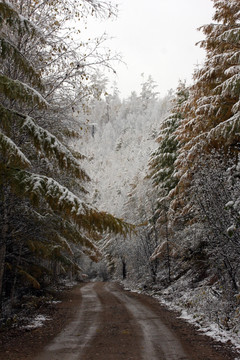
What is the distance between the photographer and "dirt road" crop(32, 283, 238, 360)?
6.39m

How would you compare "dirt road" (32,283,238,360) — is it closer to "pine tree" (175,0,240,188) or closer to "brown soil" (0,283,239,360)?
"brown soil" (0,283,239,360)

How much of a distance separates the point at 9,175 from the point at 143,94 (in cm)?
11687

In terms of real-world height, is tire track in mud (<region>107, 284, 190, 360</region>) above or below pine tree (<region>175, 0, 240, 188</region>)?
below

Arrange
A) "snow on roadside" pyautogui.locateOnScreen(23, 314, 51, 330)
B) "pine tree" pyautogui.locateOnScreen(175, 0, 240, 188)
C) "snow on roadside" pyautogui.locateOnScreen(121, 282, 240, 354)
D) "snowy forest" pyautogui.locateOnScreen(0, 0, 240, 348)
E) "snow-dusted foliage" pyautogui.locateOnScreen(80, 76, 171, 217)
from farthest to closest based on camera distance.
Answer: "snow-dusted foliage" pyautogui.locateOnScreen(80, 76, 171, 217), "pine tree" pyautogui.locateOnScreen(175, 0, 240, 188), "snow on roadside" pyautogui.locateOnScreen(23, 314, 51, 330), "snow on roadside" pyautogui.locateOnScreen(121, 282, 240, 354), "snowy forest" pyautogui.locateOnScreen(0, 0, 240, 348)

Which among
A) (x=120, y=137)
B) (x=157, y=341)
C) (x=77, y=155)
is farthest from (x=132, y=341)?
(x=120, y=137)

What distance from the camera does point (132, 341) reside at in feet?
24.7

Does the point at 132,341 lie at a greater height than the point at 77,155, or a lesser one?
lesser

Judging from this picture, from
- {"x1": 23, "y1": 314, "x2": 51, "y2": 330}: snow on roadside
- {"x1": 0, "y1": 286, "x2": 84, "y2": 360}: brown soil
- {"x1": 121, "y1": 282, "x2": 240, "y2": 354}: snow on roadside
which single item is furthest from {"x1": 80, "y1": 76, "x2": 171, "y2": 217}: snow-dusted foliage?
{"x1": 0, "y1": 286, "x2": 84, "y2": 360}: brown soil

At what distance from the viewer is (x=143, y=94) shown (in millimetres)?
116375

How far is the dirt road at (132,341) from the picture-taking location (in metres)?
6.39

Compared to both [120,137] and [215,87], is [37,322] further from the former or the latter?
[120,137]

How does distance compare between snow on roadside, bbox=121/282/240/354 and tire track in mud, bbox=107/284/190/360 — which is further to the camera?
snow on roadside, bbox=121/282/240/354

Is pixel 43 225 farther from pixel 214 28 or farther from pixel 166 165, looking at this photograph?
pixel 166 165

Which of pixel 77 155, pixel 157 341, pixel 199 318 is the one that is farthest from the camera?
pixel 77 155
